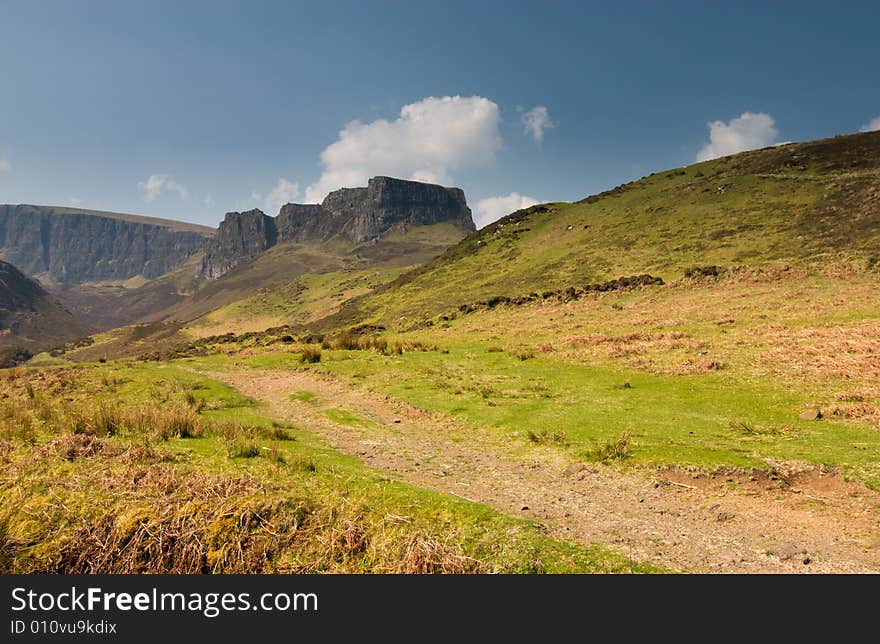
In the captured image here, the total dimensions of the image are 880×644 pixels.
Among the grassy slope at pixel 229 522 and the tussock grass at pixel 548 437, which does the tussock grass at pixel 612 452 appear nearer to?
the tussock grass at pixel 548 437

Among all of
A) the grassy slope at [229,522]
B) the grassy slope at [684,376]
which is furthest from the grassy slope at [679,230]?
the grassy slope at [229,522]

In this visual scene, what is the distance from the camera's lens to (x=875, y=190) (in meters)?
53.3

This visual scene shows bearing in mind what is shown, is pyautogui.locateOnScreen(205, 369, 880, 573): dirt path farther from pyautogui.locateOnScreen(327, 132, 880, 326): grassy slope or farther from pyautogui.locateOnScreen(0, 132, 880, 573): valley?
pyautogui.locateOnScreen(327, 132, 880, 326): grassy slope

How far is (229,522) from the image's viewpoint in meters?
5.76

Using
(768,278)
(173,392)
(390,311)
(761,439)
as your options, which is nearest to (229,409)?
(173,392)

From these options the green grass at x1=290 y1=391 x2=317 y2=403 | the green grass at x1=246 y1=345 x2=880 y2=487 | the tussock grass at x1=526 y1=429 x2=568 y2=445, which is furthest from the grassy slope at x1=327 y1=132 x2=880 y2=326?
the tussock grass at x1=526 y1=429 x2=568 y2=445

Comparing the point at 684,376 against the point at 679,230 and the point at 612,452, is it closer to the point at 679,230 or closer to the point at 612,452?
the point at 612,452

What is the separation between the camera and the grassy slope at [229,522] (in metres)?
5.28

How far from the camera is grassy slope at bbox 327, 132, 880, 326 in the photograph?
4903 centimetres

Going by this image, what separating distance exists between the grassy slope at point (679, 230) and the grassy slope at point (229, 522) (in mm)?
47919

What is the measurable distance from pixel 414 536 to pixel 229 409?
14.8 meters

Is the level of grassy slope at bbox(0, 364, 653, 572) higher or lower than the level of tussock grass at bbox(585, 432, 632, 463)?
higher

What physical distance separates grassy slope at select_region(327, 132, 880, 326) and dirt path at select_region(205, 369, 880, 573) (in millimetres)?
41652

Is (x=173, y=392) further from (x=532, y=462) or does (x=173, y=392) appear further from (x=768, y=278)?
(x=768, y=278)
